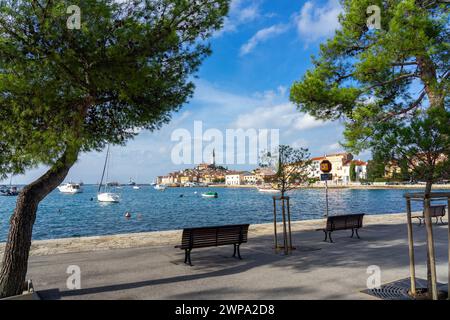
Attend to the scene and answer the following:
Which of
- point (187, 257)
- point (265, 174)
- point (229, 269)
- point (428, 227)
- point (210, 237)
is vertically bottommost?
point (229, 269)

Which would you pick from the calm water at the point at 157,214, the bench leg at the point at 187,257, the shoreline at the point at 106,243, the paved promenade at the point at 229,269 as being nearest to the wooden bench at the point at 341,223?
the paved promenade at the point at 229,269

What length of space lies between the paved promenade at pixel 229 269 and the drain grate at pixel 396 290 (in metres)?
0.27

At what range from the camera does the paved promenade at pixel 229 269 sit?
6.56 meters

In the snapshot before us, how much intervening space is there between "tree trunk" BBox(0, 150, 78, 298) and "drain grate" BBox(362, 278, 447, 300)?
602 cm

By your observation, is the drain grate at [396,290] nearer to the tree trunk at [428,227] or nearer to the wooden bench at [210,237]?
the tree trunk at [428,227]

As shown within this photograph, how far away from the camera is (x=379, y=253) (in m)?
9.91

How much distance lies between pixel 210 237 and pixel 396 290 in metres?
4.64

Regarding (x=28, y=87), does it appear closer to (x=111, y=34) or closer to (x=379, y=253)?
(x=111, y=34)

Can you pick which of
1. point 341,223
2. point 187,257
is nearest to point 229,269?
point 187,257

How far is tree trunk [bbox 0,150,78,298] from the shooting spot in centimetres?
627

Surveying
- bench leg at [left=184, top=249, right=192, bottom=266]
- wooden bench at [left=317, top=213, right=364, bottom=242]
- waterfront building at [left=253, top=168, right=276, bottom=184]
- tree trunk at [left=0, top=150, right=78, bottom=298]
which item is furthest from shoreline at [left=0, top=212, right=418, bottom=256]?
tree trunk at [left=0, top=150, right=78, bottom=298]

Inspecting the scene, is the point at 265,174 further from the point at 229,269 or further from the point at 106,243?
the point at 106,243

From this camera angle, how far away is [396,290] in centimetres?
647

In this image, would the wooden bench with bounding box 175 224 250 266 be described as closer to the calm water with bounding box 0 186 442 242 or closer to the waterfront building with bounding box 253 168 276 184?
the waterfront building with bounding box 253 168 276 184
